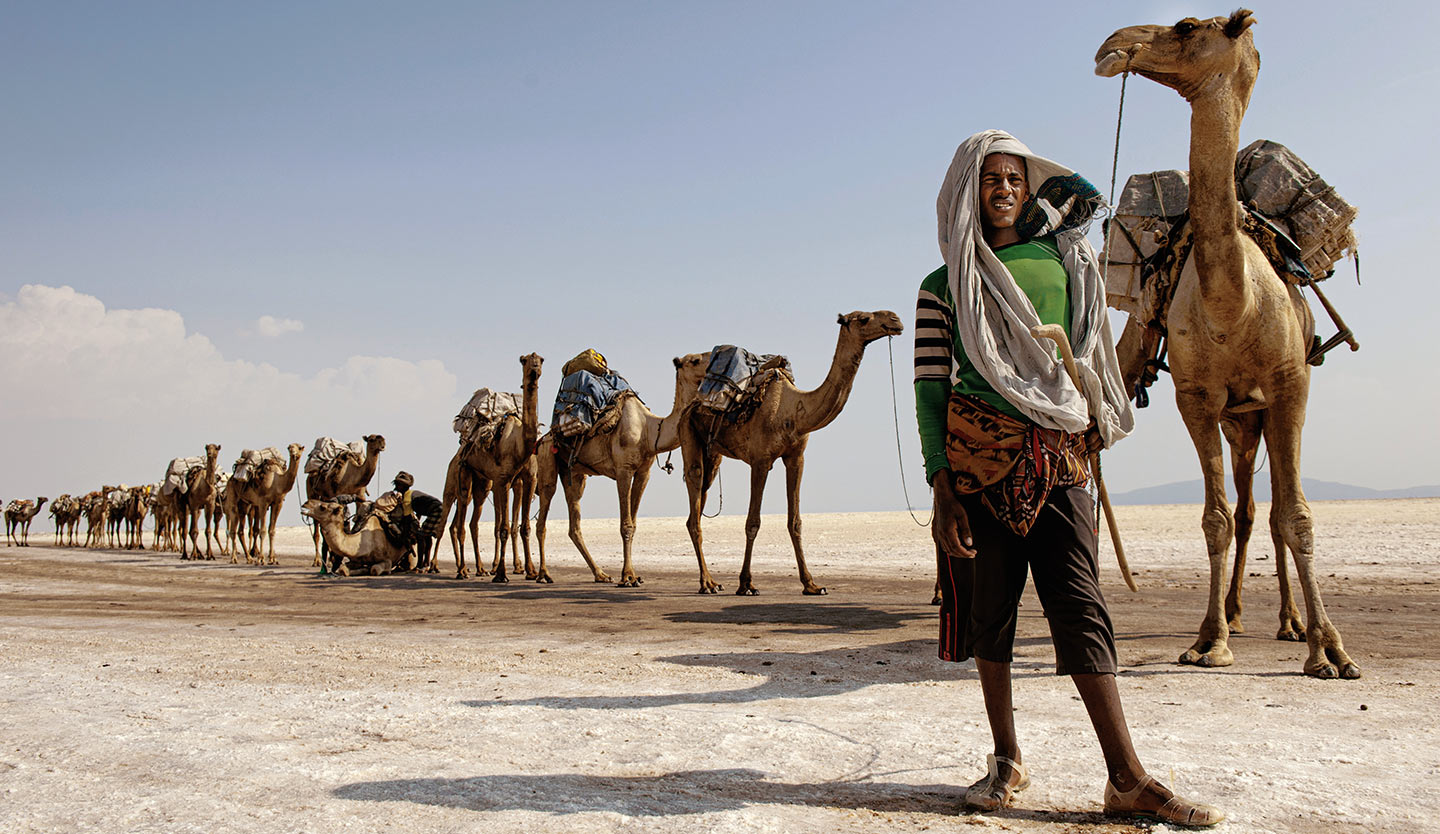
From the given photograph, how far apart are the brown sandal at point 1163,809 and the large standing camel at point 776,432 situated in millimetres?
8997

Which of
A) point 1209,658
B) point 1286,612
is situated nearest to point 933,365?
point 1209,658

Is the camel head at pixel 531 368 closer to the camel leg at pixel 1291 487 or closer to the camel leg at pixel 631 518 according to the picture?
the camel leg at pixel 631 518

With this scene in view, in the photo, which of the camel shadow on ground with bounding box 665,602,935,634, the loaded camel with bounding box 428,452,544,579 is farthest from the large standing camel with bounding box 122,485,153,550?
the camel shadow on ground with bounding box 665,602,935,634

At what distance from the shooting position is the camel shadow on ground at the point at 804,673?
5.37 m

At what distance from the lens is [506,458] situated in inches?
755

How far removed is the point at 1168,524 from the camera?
3178cm

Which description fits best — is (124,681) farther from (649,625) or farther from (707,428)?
(707,428)

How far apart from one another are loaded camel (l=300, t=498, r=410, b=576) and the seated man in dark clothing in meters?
0.34

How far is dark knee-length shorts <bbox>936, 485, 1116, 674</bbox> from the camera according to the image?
3238 mm

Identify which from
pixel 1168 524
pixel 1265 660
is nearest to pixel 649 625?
pixel 1265 660

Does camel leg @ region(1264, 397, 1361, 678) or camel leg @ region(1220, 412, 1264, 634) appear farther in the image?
camel leg @ region(1220, 412, 1264, 634)

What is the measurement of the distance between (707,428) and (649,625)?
16.5 ft

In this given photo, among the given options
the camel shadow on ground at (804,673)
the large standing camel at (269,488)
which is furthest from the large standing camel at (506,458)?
the camel shadow on ground at (804,673)

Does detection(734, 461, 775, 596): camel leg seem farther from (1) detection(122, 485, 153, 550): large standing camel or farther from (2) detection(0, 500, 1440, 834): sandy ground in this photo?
(1) detection(122, 485, 153, 550): large standing camel
